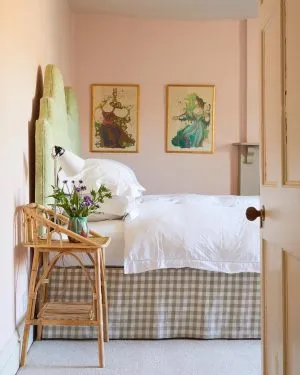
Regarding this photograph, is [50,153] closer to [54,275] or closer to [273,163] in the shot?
[54,275]

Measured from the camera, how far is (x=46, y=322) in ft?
7.15

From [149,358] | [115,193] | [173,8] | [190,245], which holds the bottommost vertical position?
[149,358]

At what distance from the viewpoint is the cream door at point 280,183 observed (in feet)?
3.93

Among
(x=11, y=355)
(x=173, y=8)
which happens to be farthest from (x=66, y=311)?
(x=173, y=8)

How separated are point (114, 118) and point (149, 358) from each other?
2.84 m

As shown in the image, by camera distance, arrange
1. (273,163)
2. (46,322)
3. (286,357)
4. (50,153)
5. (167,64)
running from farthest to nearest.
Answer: (167,64) → (50,153) → (46,322) → (273,163) → (286,357)

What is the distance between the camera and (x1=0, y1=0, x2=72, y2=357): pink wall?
6.49ft

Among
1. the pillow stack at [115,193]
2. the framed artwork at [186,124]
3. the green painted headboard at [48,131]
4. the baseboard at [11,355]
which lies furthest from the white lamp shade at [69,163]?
the framed artwork at [186,124]

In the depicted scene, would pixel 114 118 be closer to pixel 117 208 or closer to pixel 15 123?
pixel 117 208

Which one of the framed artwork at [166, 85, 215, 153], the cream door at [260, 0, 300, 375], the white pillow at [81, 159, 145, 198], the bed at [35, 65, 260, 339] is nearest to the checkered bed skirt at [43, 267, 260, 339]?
the bed at [35, 65, 260, 339]

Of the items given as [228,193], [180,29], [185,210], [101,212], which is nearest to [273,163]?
[185,210]

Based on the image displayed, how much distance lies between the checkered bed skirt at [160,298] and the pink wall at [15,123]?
12.0 inches

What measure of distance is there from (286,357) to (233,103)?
3.70m

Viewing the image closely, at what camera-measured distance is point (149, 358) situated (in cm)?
230
